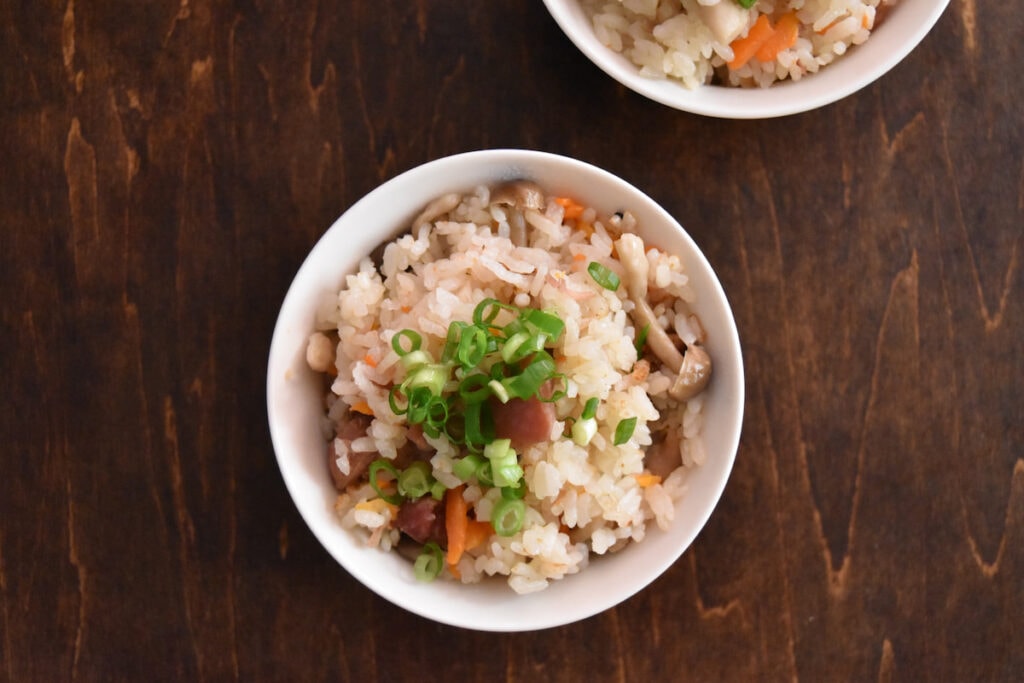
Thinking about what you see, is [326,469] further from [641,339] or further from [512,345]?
[641,339]

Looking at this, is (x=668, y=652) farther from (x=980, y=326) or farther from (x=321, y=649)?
(x=980, y=326)

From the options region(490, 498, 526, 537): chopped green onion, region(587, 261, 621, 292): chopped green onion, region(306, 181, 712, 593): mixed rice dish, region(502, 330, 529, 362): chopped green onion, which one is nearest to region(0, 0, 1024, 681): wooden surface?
region(306, 181, 712, 593): mixed rice dish

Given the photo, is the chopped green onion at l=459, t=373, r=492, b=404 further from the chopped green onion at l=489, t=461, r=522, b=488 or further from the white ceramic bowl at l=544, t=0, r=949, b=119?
the white ceramic bowl at l=544, t=0, r=949, b=119

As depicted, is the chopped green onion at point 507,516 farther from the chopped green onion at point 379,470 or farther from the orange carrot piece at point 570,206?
the orange carrot piece at point 570,206

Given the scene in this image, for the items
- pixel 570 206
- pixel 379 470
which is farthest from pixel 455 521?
pixel 570 206

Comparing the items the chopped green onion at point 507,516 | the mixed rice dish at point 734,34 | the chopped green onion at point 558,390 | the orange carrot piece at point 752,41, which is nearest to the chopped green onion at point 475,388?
the chopped green onion at point 558,390

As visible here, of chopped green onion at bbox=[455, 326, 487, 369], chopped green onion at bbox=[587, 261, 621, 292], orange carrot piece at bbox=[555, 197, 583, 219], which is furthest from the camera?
orange carrot piece at bbox=[555, 197, 583, 219]

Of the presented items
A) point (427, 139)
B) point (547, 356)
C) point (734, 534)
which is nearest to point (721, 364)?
point (547, 356)

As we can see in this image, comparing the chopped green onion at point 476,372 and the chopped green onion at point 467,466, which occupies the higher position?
the chopped green onion at point 476,372
